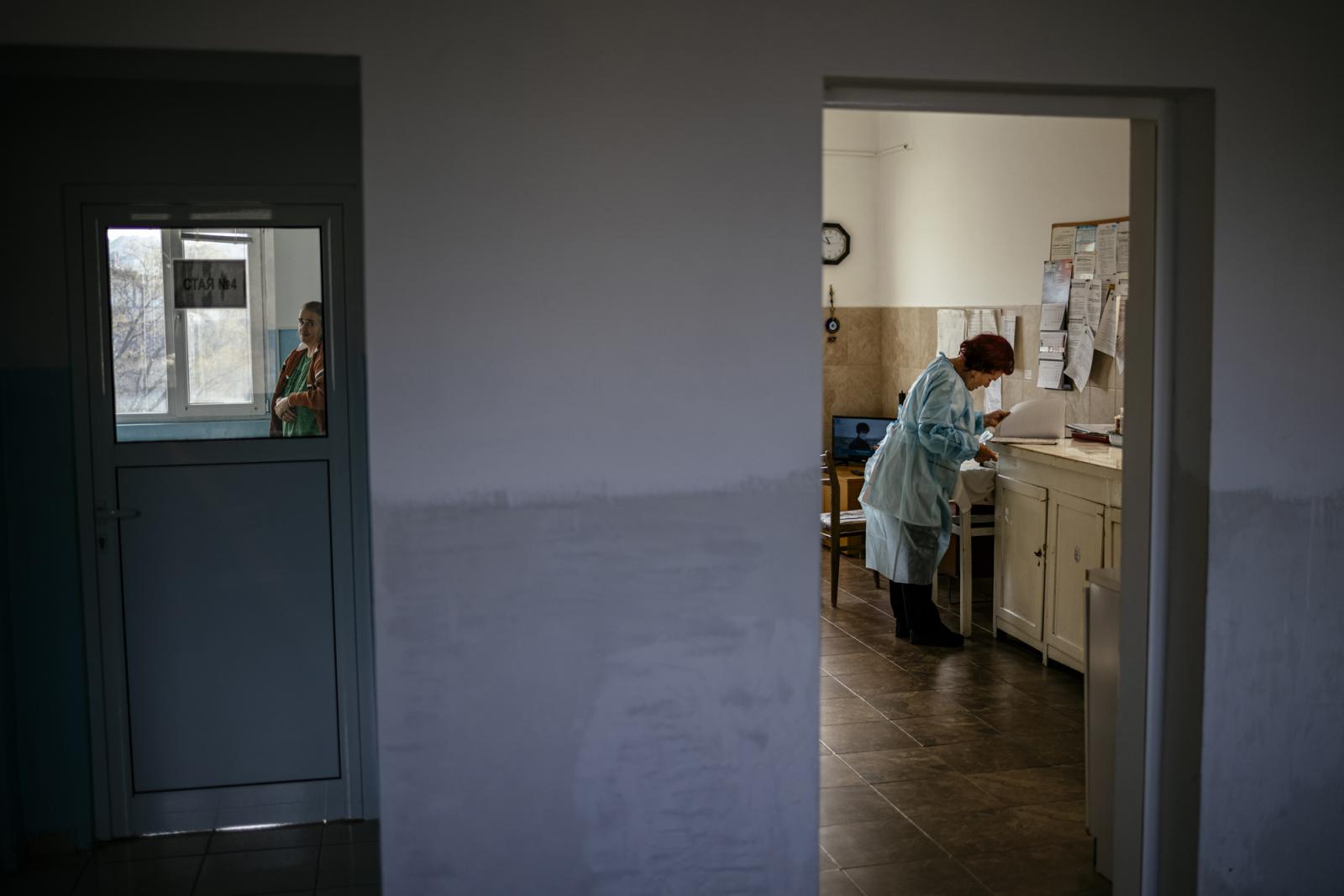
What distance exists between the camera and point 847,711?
5133 mm

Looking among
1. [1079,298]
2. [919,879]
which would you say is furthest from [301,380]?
[1079,298]

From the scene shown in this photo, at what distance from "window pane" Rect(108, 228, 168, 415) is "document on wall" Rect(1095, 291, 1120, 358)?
13.9 feet

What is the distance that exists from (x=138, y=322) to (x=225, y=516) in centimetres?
65

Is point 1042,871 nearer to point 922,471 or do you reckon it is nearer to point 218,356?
point 922,471

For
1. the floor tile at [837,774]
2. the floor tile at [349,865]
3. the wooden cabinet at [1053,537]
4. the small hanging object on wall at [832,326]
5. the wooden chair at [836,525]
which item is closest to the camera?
the floor tile at [349,865]

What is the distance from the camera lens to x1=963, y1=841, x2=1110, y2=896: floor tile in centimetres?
356

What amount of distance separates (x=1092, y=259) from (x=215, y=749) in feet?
14.9

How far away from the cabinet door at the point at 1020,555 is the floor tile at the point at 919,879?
2.24 m

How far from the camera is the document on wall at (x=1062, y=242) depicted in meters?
6.38

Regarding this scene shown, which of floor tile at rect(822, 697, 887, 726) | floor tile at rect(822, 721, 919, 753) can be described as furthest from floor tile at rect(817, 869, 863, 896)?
floor tile at rect(822, 697, 887, 726)

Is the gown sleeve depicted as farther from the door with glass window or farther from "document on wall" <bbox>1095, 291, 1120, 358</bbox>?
the door with glass window

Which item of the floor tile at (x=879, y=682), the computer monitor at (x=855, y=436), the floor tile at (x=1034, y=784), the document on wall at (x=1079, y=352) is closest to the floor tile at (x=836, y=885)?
the floor tile at (x=1034, y=784)

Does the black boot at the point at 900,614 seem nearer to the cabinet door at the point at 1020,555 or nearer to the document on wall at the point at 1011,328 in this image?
the cabinet door at the point at 1020,555

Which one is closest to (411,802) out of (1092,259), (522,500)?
(522,500)
